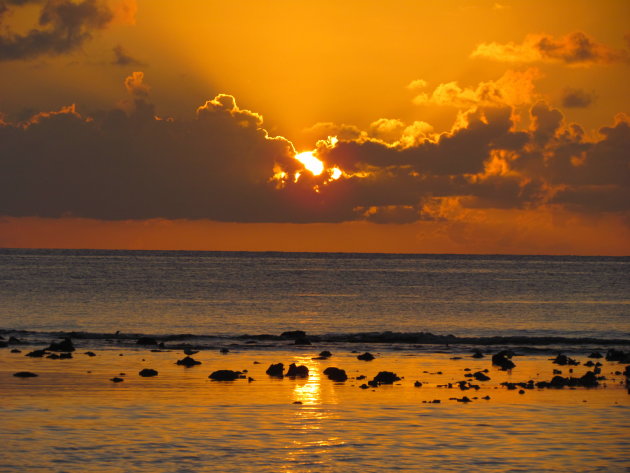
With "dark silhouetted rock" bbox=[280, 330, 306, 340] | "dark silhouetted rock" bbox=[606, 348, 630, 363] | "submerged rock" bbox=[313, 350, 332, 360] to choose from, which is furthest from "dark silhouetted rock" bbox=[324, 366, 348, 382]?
"dark silhouetted rock" bbox=[280, 330, 306, 340]

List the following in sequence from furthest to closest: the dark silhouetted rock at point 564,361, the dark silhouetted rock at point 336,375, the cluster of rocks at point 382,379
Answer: the dark silhouetted rock at point 564,361, the dark silhouetted rock at point 336,375, the cluster of rocks at point 382,379

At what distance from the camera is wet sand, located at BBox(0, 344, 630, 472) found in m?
29.2

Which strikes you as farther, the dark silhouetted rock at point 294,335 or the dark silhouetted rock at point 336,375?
the dark silhouetted rock at point 294,335

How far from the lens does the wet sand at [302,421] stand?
1151 inches

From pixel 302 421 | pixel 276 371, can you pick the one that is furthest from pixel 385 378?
pixel 302 421

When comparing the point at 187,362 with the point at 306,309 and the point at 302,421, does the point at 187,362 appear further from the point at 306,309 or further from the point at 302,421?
the point at 306,309

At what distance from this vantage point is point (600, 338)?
77.8 m

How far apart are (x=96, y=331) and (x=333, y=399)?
42.9 meters

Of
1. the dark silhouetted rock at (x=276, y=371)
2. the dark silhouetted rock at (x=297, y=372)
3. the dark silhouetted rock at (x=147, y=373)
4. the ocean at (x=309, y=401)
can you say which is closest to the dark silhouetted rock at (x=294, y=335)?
the ocean at (x=309, y=401)

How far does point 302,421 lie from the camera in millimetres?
35250

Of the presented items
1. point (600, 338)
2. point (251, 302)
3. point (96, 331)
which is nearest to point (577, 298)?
point (251, 302)

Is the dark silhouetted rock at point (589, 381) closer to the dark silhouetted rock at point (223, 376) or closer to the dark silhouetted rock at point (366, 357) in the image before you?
the dark silhouetted rock at point (366, 357)

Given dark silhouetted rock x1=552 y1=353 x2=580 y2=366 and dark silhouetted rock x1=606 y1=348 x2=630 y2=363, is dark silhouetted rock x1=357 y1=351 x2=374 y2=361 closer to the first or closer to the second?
dark silhouetted rock x1=552 y1=353 x2=580 y2=366

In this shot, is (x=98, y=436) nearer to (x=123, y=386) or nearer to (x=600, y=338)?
(x=123, y=386)
